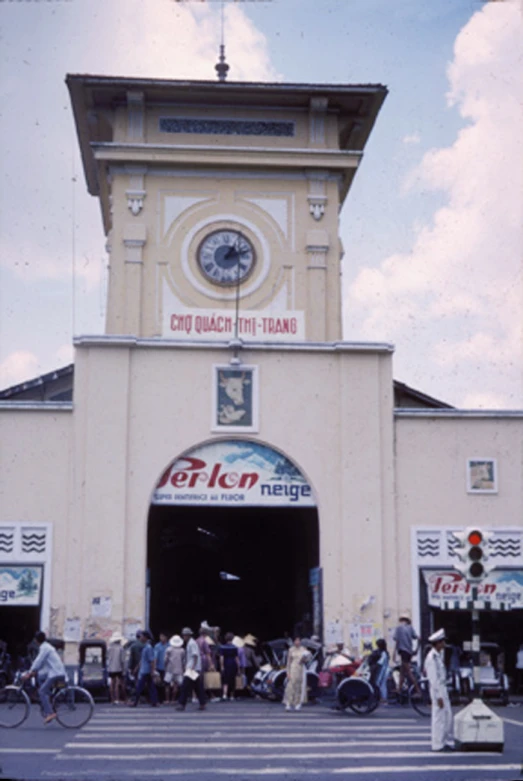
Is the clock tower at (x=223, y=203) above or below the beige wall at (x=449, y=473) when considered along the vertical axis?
above

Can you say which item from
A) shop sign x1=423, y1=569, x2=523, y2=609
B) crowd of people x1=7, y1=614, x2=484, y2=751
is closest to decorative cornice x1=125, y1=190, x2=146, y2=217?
crowd of people x1=7, y1=614, x2=484, y2=751

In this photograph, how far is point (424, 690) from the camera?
2375 cm

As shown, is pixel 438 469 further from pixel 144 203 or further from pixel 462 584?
pixel 144 203

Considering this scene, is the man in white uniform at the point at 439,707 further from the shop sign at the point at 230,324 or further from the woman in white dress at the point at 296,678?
the shop sign at the point at 230,324

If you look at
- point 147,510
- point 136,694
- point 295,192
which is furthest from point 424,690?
point 295,192

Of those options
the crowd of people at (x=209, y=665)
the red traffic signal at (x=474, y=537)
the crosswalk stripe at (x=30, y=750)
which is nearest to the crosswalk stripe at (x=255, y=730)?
the crosswalk stripe at (x=30, y=750)

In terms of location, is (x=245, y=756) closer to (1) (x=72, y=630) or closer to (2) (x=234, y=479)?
(1) (x=72, y=630)

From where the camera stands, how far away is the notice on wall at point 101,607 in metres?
26.5

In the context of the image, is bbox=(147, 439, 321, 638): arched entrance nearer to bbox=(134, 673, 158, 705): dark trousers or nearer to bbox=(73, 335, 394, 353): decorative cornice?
bbox=(73, 335, 394, 353): decorative cornice

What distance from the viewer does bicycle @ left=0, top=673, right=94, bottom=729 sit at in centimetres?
1952

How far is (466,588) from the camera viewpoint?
27.7m

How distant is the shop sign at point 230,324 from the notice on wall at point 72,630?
26.2 feet

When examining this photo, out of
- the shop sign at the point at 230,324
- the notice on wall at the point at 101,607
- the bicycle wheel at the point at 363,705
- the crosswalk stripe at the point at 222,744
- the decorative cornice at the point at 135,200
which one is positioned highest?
the decorative cornice at the point at 135,200

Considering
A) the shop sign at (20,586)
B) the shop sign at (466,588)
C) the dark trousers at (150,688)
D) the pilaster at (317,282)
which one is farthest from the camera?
the pilaster at (317,282)
